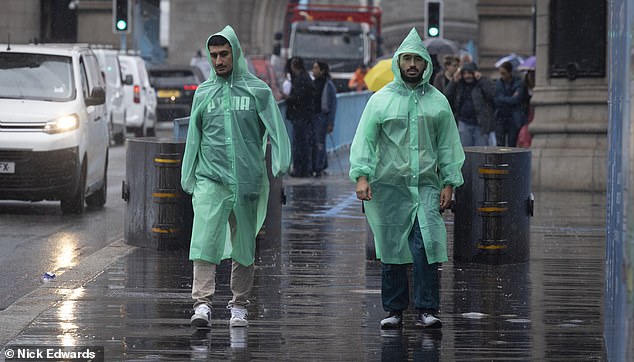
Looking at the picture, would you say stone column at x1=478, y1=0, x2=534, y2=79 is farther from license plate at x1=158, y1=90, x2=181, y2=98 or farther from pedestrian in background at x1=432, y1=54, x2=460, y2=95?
pedestrian in background at x1=432, y1=54, x2=460, y2=95

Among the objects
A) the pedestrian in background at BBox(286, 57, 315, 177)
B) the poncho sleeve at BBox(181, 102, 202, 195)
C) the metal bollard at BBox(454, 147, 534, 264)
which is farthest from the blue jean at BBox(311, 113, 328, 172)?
the poncho sleeve at BBox(181, 102, 202, 195)

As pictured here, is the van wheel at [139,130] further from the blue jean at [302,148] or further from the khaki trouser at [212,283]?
the khaki trouser at [212,283]

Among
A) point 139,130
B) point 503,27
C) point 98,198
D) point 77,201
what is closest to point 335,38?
point 503,27

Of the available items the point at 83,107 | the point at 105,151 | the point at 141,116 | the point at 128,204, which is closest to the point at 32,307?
the point at 128,204

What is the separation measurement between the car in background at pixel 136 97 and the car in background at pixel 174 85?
4.45m

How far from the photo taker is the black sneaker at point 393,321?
9383 millimetres

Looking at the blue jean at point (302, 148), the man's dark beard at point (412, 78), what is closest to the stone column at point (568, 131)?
the blue jean at point (302, 148)

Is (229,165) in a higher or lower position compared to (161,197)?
higher

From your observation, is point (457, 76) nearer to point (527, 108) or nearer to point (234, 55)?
point (527, 108)

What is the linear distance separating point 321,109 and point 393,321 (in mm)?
15472

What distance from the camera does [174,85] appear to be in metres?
42.5

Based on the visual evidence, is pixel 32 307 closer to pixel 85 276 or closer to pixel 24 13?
pixel 85 276

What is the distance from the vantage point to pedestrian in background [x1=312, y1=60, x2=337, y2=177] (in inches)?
975

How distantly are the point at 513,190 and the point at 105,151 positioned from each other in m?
7.69
